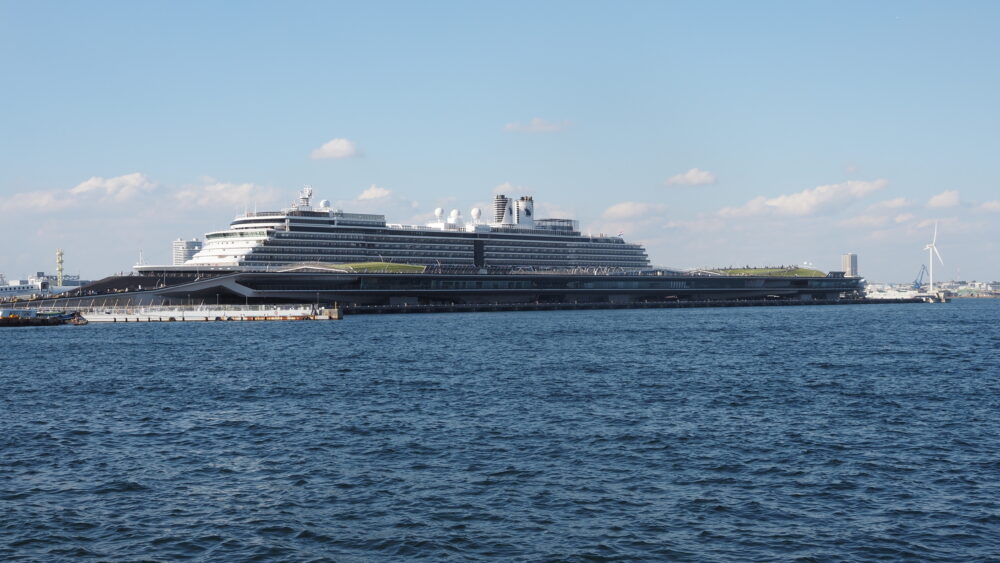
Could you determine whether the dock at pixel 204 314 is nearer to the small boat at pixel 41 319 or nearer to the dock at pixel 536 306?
the small boat at pixel 41 319

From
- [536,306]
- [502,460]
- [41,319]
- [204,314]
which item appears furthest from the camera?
[536,306]

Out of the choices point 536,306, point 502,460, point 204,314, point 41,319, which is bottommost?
point 502,460

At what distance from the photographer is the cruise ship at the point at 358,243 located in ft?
495

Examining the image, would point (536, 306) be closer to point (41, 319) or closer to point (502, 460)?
point (41, 319)

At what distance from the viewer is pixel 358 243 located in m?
163

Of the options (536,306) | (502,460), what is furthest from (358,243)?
(502,460)

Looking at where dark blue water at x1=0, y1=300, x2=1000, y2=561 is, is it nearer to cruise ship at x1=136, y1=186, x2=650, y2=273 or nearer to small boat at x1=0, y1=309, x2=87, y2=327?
small boat at x1=0, y1=309, x2=87, y2=327

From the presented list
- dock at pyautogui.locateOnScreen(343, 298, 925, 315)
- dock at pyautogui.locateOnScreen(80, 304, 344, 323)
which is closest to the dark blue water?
dock at pyautogui.locateOnScreen(80, 304, 344, 323)

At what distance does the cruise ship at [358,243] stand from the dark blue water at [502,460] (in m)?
92.5

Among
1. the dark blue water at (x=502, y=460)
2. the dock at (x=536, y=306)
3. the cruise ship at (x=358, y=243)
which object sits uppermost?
the cruise ship at (x=358, y=243)

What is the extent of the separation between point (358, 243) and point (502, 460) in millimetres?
136842

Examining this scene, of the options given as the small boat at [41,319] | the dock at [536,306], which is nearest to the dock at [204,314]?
Answer: the small boat at [41,319]

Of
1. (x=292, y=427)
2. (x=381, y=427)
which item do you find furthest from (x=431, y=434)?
(x=292, y=427)

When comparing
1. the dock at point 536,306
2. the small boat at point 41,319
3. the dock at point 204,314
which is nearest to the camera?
the small boat at point 41,319
